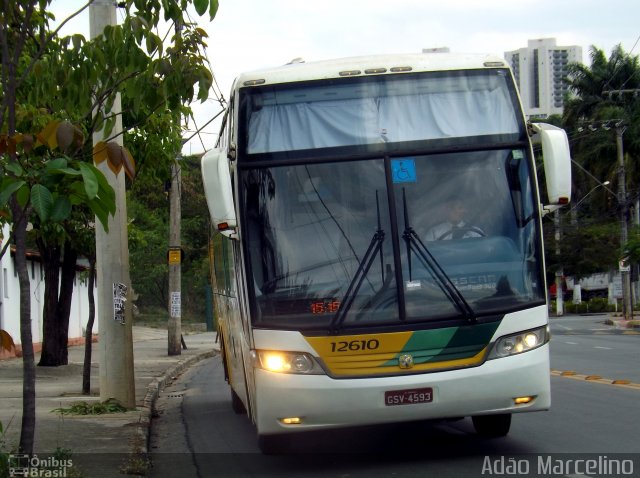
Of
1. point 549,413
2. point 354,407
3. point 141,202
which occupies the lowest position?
point 141,202

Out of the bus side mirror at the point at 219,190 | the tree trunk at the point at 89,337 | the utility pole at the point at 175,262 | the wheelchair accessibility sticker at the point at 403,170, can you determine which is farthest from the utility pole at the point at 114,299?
the utility pole at the point at 175,262

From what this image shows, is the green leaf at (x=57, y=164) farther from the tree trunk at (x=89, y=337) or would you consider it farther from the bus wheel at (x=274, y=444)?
the tree trunk at (x=89, y=337)

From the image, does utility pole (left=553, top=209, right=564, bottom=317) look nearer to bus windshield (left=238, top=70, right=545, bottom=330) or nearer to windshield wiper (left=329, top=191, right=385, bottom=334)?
bus windshield (left=238, top=70, right=545, bottom=330)

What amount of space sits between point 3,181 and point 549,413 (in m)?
7.01

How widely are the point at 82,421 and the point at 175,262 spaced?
1505 centimetres

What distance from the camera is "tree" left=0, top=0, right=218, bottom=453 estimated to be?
5.88 metres

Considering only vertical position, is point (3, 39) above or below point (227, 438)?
above

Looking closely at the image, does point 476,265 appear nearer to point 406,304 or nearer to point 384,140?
point 406,304

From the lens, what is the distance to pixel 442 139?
812 centimetres

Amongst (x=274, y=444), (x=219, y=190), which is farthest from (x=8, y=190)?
(x=274, y=444)

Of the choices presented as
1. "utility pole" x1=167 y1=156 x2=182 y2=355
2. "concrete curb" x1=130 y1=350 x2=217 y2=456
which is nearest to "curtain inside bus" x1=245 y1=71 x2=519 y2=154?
"concrete curb" x1=130 y1=350 x2=217 y2=456

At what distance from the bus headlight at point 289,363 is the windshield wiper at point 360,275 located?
320mm

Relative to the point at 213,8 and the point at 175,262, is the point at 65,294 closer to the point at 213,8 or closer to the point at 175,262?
the point at 175,262

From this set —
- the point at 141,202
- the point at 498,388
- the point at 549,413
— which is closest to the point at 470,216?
the point at 498,388
